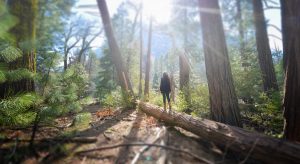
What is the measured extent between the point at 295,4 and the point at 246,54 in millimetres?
8941

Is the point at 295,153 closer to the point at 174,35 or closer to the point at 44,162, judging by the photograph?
the point at 44,162

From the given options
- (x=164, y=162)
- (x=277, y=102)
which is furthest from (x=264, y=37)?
(x=164, y=162)

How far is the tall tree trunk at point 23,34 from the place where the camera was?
666 centimetres

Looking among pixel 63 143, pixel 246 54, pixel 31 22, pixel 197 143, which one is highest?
pixel 31 22

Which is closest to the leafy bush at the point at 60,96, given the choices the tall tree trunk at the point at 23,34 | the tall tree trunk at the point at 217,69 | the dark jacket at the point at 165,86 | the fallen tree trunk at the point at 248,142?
the tall tree trunk at the point at 23,34

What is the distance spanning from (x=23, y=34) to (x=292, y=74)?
22.1ft

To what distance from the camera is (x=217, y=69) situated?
23.0 feet

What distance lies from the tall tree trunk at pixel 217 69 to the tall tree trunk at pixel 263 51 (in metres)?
5.85

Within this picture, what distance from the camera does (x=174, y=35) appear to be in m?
24.9

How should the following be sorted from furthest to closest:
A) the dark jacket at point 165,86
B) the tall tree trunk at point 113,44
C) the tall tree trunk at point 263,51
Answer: the tall tree trunk at point 113,44
the tall tree trunk at point 263,51
the dark jacket at point 165,86

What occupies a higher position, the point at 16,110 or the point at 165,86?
the point at 16,110

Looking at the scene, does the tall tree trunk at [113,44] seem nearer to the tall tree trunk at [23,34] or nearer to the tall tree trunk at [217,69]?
the tall tree trunk at [23,34]

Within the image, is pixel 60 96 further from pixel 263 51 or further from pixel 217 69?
pixel 263 51

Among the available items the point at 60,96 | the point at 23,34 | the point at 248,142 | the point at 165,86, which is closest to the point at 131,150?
the point at 60,96
